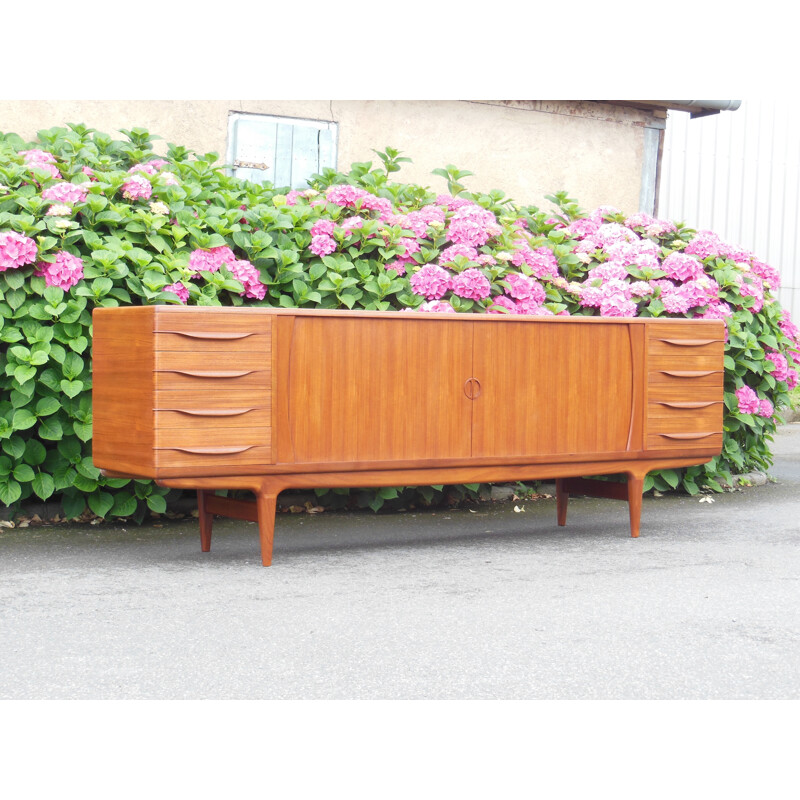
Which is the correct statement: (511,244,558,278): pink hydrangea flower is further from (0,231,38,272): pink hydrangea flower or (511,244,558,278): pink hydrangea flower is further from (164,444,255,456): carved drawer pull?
(0,231,38,272): pink hydrangea flower

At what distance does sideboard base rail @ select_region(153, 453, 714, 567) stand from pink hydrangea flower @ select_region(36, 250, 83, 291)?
115 centimetres

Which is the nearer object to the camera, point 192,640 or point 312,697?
point 312,697

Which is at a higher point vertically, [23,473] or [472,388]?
[472,388]

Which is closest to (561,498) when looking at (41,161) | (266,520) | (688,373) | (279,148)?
(688,373)

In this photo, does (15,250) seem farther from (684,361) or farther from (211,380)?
(684,361)

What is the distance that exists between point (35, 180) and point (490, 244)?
247 cm

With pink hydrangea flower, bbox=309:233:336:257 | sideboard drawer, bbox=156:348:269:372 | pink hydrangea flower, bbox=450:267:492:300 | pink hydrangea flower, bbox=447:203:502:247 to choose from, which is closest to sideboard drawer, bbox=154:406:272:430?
sideboard drawer, bbox=156:348:269:372

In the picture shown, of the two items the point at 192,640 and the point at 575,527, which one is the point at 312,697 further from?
the point at 575,527

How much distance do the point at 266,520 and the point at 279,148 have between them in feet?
14.1

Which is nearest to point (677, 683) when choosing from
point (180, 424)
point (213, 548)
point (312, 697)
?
point (312, 697)

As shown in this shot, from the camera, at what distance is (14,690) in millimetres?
2908

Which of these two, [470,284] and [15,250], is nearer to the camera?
[15,250]

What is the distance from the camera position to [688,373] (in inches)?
218

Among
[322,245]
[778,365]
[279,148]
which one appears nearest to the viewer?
[322,245]
